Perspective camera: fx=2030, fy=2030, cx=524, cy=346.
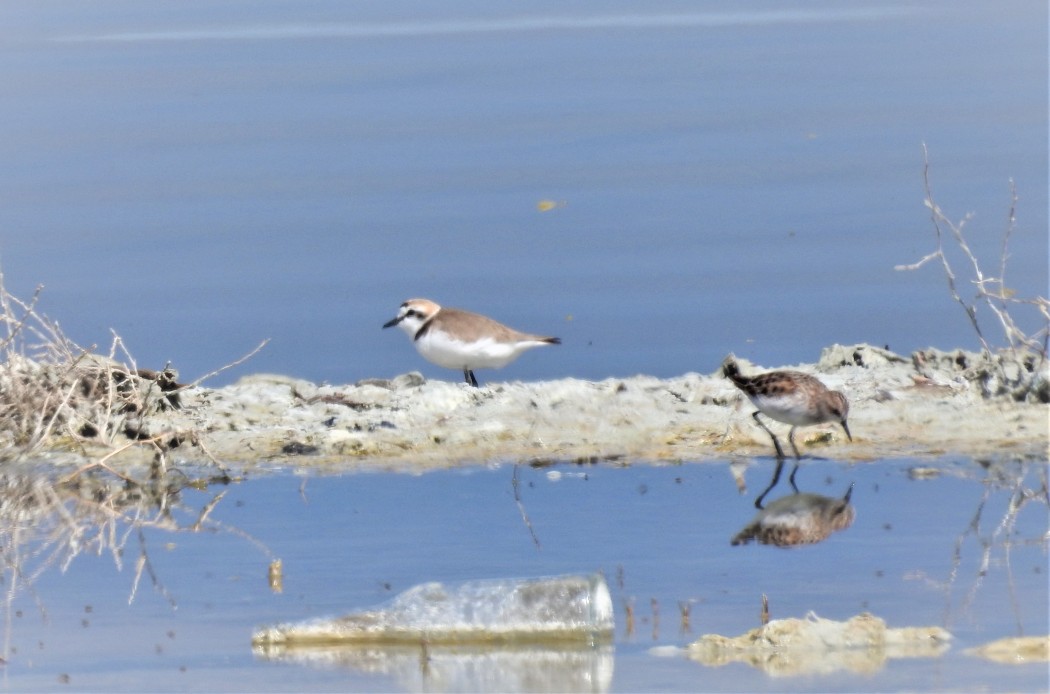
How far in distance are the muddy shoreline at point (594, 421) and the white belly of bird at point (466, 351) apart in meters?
0.63

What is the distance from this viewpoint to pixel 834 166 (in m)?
17.4

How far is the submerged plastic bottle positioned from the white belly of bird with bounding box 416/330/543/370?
534cm

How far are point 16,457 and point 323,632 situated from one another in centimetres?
355

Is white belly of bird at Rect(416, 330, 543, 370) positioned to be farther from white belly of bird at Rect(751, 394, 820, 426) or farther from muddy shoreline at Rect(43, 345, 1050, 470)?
white belly of bird at Rect(751, 394, 820, 426)

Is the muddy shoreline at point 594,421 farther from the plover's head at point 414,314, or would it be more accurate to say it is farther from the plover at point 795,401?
the plover's head at point 414,314

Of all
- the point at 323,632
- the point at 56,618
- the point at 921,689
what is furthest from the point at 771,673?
the point at 56,618

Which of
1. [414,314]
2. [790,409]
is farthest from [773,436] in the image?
[414,314]

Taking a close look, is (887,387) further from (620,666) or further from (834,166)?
(834,166)

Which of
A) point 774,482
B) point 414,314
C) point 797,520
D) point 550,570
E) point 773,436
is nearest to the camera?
point 550,570

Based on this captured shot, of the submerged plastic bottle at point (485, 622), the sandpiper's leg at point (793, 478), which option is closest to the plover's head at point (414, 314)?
the sandpiper's leg at point (793, 478)

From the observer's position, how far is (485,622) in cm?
680

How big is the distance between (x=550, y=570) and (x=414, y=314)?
5.15 metres

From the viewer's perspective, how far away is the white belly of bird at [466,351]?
12188mm

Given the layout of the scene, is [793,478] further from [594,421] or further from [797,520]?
[594,421]
